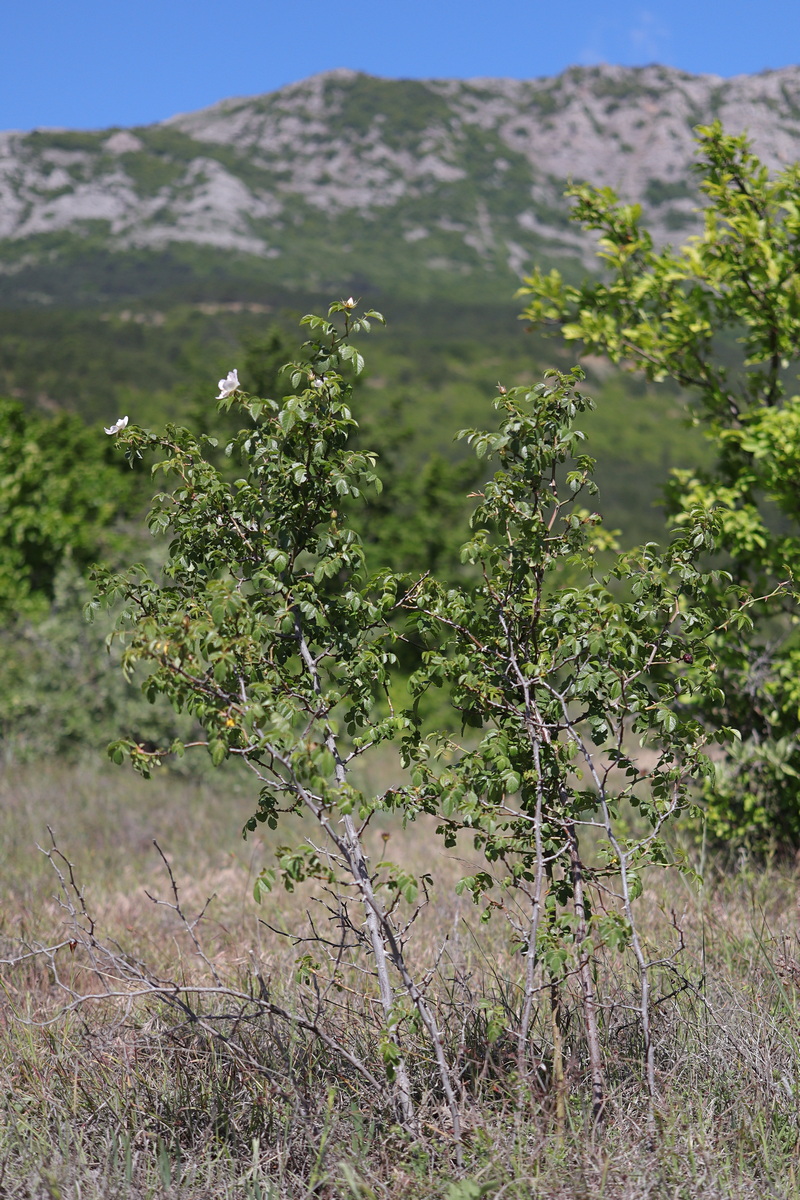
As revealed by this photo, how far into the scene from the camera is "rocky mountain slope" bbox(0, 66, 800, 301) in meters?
118

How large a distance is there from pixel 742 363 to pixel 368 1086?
418 cm

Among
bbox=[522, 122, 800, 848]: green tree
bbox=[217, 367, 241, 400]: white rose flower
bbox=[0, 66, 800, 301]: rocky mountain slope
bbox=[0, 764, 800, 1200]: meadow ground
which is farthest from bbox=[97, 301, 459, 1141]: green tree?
bbox=[0, 66, 800, 301]: rocky mountain slope

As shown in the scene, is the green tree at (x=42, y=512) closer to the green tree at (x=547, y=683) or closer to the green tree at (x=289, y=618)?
the green tree at (x=289, y=618)

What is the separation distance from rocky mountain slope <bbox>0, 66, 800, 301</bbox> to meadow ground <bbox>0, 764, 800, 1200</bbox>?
9614cm

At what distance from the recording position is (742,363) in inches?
198

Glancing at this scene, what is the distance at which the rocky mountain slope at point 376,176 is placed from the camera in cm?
11800

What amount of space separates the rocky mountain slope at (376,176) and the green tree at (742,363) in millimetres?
94148

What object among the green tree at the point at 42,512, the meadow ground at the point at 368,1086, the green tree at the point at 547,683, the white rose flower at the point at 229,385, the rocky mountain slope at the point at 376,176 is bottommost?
the meadow ground at the point at 368,1086

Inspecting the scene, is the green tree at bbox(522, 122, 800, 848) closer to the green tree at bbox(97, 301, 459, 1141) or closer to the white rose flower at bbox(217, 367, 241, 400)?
the green tree at bbox(97, 301, 459, 1141)

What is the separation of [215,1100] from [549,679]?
1.60m

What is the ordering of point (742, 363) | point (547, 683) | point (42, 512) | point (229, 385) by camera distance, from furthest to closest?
1. point (42, 512)
2. point (742, 363)
3. point (547, 683)
4. point (229, 385)

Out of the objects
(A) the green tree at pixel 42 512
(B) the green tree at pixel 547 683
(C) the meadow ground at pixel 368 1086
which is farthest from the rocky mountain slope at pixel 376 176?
(B) the green tree at pixel 547 683

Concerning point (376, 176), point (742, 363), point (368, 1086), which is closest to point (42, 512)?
point (742, 363)

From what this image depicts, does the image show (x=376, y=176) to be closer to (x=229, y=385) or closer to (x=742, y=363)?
(x=742, y=363)
